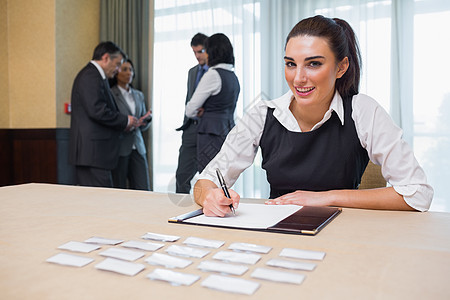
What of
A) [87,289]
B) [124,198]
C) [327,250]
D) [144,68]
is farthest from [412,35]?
[87,289]

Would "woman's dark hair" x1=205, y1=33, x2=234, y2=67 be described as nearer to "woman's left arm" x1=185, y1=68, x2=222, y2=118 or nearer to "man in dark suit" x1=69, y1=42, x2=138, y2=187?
"woman's left arm" x1=185, y1=68, x2=222, y2=118

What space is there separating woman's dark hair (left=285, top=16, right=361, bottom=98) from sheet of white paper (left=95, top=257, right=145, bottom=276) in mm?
1048

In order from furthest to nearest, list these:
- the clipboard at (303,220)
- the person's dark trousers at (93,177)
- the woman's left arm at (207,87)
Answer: the person's dark trousers at (93,177), the woman's left arm at (207,87), the clipboard at (303,220)

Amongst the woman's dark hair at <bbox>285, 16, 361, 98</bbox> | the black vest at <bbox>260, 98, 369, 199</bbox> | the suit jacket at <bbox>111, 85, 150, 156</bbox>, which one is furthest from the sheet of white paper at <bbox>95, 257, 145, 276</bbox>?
the suit jacket at <bbox>111, 85, 150, 156</bbox>

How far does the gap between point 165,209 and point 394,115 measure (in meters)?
2.78

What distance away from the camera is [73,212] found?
3.70 ft

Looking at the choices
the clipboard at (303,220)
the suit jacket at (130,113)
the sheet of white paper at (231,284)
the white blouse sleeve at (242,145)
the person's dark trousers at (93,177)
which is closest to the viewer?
the sheet of white paper at (231,284)

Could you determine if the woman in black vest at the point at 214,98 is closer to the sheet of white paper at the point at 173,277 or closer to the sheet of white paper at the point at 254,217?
the sheet of white paper at the point at 254,217

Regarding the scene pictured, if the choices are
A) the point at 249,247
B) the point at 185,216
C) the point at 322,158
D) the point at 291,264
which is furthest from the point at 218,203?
the point at 322,158

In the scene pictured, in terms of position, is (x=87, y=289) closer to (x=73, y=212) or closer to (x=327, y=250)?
(x=327, y=250)

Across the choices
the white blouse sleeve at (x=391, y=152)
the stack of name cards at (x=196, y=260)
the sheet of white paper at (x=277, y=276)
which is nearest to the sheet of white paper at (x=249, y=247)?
the stack of name cards at (x=196, y=260)

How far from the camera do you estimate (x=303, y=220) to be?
0.99 metres

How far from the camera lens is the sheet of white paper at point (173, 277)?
0.60 meters

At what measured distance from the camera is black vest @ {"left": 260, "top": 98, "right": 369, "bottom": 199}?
4.83 feet
